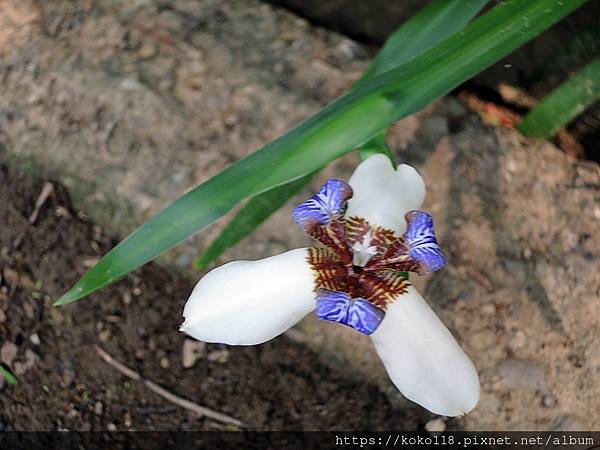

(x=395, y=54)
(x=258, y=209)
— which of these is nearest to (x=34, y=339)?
(x=258, y=209)

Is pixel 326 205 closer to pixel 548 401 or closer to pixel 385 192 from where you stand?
pixel 385 192

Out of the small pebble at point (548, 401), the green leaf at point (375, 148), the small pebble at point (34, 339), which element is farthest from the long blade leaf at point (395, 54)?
the small pebble at point (548, 401)

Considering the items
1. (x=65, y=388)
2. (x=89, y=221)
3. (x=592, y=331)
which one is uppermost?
(x=592, y=331)

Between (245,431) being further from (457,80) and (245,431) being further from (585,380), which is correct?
(457,80)

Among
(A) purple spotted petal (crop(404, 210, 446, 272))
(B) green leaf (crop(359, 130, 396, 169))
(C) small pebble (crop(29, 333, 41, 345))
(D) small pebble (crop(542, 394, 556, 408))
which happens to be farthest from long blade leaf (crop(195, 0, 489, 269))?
(D) small pebble (crop(542, 394, 556, 408))

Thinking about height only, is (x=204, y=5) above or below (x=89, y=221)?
above

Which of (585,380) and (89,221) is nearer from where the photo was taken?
(585,380)

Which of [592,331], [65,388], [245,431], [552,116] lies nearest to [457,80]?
[552,116]
